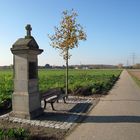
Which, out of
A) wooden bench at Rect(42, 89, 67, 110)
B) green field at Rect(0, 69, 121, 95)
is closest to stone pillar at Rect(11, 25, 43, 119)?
wooden bench at Rect(42, 89, 67, 110)

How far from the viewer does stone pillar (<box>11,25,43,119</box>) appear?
1061 centimetres

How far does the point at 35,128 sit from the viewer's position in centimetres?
895

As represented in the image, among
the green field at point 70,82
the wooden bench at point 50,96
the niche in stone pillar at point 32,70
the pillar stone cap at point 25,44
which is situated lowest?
the green field at point 70,82

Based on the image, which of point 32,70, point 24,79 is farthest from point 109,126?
point 32,70

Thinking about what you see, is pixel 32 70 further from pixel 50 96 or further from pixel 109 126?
pixel 109 126

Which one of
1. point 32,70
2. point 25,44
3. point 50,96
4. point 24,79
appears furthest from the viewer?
point 50,96

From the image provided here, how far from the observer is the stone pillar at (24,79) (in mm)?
10609

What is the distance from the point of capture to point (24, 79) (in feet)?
35.3

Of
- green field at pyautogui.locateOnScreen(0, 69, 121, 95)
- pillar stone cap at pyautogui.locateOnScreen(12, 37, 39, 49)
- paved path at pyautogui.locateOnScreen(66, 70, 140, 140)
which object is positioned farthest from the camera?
green field at pyautogui.locateOnScreen(0, 69, 121, 95)

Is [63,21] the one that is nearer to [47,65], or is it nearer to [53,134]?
[53,134]

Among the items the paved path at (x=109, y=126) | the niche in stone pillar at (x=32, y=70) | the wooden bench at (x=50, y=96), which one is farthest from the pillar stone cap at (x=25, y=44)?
the paved path at (x=109, y=126)

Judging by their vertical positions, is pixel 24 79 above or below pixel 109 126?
above

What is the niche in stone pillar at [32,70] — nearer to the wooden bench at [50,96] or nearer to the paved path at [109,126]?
the wooden bench at [50,96]

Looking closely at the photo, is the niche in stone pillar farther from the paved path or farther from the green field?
the green field
